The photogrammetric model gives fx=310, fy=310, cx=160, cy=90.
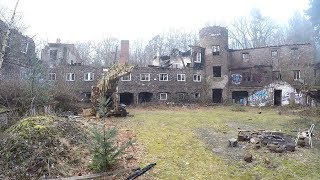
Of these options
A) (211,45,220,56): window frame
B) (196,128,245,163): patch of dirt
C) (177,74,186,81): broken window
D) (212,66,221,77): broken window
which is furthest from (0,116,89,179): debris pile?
(211,45,220,56): window frame

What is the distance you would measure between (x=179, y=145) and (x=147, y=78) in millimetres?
25650

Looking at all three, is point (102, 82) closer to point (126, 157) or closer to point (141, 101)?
point (126, 157)

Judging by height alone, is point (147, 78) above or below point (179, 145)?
above

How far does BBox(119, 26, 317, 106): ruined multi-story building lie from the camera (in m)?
38.1

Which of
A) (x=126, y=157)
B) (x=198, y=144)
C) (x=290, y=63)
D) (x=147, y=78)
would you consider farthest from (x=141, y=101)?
(x=126, y=157)

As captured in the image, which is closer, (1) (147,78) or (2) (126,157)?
(2) (126,157)

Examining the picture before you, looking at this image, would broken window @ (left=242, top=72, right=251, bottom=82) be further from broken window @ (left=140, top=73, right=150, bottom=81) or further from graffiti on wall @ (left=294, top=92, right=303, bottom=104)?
broken window @ (left=140, top=73, right=150, bottom=81)

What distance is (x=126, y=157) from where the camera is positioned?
11.0 meters

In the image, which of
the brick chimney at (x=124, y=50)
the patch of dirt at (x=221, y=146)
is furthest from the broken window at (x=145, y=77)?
the patch of dirt at (x=221, y=146)

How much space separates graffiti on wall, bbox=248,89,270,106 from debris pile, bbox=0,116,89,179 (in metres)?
30.1

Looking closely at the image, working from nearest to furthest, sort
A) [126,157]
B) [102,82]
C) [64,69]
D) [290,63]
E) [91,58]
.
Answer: [126,157]
[102,82]
[64,69]
[290,63]
[91,58]

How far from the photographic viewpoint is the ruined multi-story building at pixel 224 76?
125 ft

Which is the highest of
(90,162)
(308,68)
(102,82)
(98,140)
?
(308,68)

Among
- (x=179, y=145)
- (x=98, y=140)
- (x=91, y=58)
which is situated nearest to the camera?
(x=98, y=140)
